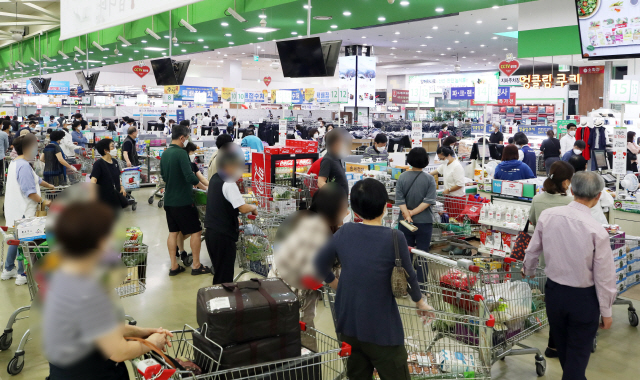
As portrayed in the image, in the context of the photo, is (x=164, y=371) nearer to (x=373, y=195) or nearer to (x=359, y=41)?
(x=373, y=195)

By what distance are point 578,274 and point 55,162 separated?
921 cm

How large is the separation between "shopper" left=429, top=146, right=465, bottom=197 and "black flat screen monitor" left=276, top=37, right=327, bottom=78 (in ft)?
7.03

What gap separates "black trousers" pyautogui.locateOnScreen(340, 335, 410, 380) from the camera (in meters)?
2.54

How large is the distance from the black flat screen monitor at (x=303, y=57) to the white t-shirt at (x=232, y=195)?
3661 mm

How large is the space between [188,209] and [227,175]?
5.99ft

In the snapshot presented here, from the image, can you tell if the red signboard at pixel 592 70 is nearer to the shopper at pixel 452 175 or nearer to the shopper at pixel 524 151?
the shopper at pixel 524 151

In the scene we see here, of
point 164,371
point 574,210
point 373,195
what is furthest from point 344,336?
point 574,210

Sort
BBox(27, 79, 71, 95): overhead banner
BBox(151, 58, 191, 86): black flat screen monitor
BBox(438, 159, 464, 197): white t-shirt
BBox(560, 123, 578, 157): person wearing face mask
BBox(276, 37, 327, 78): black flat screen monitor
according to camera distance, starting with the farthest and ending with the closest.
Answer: BBox(27, 79, 71, 95): overhead banner < BBox(560, 123, 578, 157): person wearing face mask < BBox(151, 58, 191, 86): black flat screen monitor < BBox(276, 37, 327, 78): black flat screen monitor < BBox(438, 159, 464, 197): white t-shirt

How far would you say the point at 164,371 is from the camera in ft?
6.68

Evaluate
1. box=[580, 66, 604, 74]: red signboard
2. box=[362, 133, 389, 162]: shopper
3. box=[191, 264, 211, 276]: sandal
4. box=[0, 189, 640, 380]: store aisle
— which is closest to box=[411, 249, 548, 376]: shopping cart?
box=[0, 189, 640, 380]: store aisle

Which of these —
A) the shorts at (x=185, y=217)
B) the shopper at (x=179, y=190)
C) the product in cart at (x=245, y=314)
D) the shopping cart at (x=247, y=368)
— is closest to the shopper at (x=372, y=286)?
the shopping cart at (x=247, y=368)

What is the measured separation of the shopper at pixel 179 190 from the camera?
596 centimetres

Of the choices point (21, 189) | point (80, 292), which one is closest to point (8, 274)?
point (21, 189)

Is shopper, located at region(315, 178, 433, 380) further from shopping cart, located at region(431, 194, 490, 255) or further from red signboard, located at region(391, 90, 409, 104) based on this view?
red signboard, located at region(391, 90, 409, 104)
